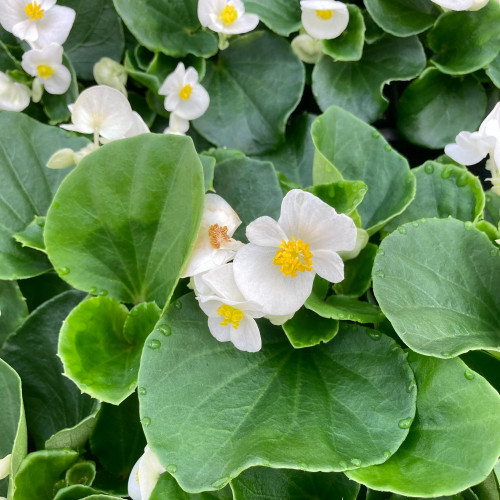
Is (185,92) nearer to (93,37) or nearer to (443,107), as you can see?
(93,37)

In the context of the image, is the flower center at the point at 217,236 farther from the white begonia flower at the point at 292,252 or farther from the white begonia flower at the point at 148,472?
the white begonia flower at the point at 148,472

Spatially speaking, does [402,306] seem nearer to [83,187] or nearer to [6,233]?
[83,187]

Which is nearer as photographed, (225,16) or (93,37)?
(225,16)

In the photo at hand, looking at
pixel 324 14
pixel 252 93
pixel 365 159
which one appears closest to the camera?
pixel 365 159

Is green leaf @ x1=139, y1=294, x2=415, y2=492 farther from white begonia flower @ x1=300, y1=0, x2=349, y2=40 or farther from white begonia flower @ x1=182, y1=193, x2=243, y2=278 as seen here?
white begonia flower @ x1=300, y1=0, x2=349, y2=40

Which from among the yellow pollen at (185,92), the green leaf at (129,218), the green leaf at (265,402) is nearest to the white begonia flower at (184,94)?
the yellow pollen at (185,92)

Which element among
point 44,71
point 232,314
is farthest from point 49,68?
point 232,314

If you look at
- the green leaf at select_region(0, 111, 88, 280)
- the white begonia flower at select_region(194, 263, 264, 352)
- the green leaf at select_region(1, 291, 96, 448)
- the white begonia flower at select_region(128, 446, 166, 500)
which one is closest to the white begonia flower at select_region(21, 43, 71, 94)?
the green leaf at select_region(0, 111, 88, 280)

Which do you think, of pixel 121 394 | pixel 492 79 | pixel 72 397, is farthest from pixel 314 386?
pixel 492 79
